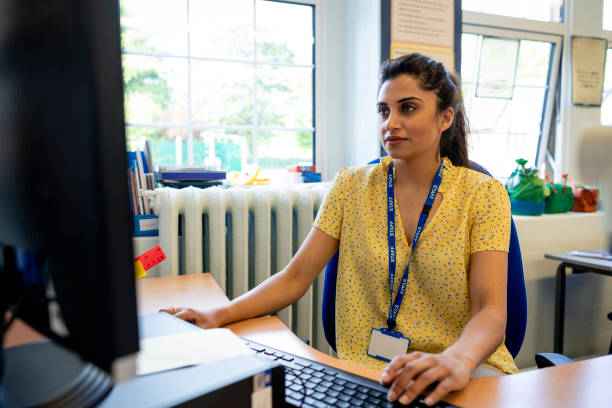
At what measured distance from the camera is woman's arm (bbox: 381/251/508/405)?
2.23 ft

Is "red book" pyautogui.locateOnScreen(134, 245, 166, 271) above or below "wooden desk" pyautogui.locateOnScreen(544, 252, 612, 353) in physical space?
above

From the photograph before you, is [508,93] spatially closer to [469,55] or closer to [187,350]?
[469,55]

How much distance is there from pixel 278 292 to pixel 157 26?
1.52m

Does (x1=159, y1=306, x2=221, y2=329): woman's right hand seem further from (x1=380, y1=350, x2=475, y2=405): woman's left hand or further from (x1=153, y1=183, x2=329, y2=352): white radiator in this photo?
(x1=153, y1=183, x2=329, y2=352): white radiator

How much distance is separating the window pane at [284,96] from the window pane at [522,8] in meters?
1.16

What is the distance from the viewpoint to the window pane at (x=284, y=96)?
2344mm

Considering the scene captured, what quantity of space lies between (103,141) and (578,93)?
11.3 ft

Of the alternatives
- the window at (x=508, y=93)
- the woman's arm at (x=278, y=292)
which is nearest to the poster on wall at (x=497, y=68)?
the window at (x=508, y=93)

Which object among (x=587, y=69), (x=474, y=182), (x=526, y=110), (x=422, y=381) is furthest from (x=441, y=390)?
(x=587, y=69)

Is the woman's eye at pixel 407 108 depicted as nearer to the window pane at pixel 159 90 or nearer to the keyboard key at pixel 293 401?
the keyboard key at pixel 293 401

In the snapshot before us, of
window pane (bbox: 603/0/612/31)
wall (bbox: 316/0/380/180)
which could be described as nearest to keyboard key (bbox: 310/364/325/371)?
wall (bbox: 316/0/380/180)

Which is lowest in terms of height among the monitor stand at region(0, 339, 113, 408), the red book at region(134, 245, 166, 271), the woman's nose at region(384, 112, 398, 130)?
the red book at region(134, 245, 166, 271)

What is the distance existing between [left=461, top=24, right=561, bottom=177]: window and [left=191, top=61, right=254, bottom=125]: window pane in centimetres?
139

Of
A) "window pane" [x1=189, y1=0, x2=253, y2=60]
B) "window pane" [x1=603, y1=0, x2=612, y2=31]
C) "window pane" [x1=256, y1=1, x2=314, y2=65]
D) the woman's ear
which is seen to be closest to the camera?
the woman's ear
